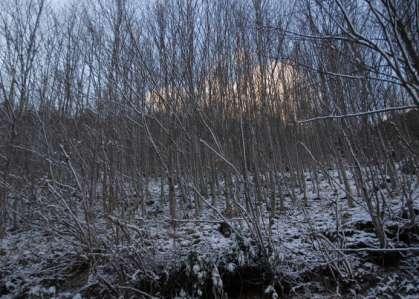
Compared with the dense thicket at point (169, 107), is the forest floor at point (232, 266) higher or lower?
lower

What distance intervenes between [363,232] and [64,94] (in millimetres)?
6114

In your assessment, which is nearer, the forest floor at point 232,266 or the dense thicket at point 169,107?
the forest floor at point 232,266

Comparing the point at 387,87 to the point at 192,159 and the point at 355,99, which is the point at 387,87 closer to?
the point at 355,99

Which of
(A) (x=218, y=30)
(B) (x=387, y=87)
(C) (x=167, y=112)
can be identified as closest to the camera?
(B) (x=387, y=87)

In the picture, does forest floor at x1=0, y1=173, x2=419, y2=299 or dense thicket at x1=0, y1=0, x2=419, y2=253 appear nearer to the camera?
forest floor at x1=0, y1=173, x2=419, y2=299

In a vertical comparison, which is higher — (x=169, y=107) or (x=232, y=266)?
(x=169, y=107)

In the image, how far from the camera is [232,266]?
369 cm

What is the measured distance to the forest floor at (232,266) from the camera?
11.6 ft

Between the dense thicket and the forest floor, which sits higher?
the dense thicket

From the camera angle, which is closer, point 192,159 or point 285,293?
point 285,293

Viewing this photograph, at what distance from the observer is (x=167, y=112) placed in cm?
559

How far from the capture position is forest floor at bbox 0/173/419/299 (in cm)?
354

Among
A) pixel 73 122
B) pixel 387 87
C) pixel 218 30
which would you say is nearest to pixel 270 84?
pixel 218 30

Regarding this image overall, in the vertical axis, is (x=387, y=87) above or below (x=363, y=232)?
above
